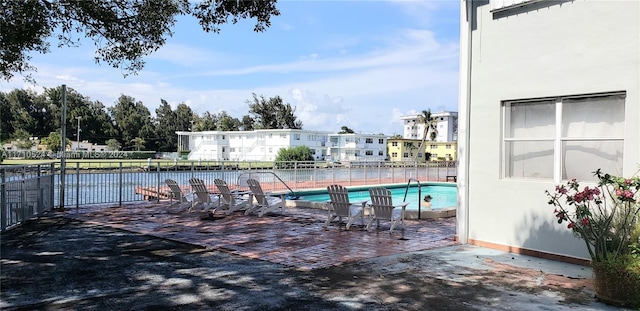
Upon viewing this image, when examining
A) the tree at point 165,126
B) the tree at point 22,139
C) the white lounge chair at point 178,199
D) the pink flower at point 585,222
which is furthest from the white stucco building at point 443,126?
the pink flower at point 585,222

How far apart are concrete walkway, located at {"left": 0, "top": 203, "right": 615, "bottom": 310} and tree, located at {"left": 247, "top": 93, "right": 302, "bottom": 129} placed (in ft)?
273

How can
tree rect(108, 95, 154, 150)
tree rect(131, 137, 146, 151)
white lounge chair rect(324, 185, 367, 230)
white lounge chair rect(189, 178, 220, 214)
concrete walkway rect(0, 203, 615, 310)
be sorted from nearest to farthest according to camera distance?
1. concrete walkway rect(0, 203, 615, 310)
2. white lounge chair rect(324, 185, 367, 230)
3. white lounge chair rect(189, 178, 220, 214)
4. tree rect(131, 137, 146, 151)
5. tree rect(108, 95, 154, 150)

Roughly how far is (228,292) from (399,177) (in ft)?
68.3

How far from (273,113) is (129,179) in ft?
257

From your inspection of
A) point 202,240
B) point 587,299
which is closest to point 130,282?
point 202,240

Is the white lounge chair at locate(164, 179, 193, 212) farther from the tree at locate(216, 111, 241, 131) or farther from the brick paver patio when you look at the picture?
the tree at locate(216, 111, 241, 131)

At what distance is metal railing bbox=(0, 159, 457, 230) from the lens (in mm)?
9609

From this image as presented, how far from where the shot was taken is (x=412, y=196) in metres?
22.5

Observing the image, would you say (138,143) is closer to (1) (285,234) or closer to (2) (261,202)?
(2) (261,202)

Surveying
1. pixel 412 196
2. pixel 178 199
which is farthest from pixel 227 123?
pixel 178 199

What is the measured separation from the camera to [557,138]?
7.07 meters

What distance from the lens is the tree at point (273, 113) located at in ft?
304

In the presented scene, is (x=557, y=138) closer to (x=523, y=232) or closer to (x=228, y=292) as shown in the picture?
(x=523, y=232)

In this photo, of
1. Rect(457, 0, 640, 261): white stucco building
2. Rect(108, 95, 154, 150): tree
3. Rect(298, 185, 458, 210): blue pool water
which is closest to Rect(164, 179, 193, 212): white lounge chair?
Rect(298, 185, 458, 210): blue pool water
